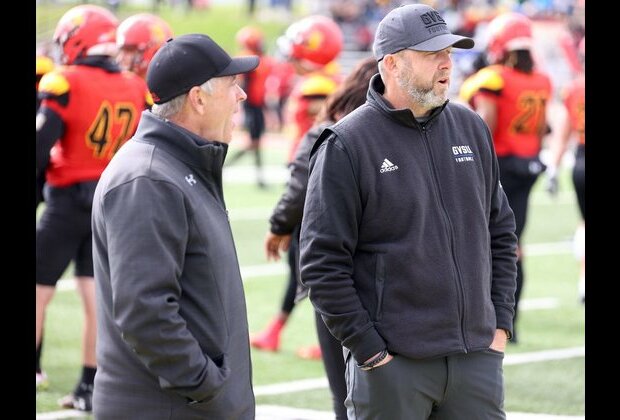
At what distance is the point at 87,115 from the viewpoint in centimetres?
695

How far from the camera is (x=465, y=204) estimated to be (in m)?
4.15

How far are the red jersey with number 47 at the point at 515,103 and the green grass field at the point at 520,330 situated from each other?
4.98 feet

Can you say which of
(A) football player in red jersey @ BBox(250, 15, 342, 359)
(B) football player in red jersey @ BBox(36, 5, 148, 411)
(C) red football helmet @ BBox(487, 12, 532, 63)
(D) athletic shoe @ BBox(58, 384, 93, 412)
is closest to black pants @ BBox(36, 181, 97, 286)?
(B) football player in red jersey @ BBox(36, 5, 148, 411)

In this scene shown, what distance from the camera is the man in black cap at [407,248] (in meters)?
4.02

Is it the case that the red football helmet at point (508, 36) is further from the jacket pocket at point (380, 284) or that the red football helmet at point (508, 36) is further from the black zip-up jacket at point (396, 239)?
the jacket pocket at point (380, 284)

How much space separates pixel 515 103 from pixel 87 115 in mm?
3594

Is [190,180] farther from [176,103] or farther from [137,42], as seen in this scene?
[137,42]

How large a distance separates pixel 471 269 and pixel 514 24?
5.14 m

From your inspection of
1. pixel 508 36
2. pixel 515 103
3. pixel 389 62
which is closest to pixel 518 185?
pixel 515 103

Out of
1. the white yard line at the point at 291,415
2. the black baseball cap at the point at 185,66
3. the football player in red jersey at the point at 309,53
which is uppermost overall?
the black baseball cap at the point at 185,66

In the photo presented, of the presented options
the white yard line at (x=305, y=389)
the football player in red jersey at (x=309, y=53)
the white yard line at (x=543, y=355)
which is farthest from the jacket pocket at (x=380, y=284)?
the football player in red jersey at (x=309, y=53)
